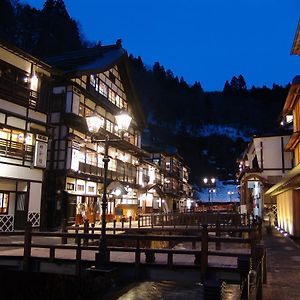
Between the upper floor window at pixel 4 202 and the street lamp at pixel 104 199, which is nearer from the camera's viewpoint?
the street lamp at pixel 104 199

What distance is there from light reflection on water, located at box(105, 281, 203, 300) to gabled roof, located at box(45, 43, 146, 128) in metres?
21.0

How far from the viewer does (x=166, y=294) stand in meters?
11.0

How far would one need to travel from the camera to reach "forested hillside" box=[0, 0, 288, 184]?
77.6 metres

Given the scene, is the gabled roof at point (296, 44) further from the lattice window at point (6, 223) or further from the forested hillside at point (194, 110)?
the forested hillside at point (194, 110)

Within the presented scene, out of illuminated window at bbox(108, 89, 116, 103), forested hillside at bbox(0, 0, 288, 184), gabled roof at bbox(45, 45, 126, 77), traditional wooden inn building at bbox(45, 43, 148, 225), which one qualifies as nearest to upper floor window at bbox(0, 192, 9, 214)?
traditional wooden inn building at bbox(45, 43, 148, 225)

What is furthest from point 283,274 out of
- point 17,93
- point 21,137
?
point 17,93

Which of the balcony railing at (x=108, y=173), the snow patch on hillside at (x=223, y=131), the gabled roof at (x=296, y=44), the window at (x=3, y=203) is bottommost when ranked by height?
the window at (x=3, y=203)

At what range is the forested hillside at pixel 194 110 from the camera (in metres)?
77.6

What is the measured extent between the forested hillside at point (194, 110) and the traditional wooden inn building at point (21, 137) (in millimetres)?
49293

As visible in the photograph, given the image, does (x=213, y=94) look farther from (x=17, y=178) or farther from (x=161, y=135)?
(x=17, y=178)

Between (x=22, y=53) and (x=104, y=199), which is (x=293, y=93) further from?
(x=22, y=53)

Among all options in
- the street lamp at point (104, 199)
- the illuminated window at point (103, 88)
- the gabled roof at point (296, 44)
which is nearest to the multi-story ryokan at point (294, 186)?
the gabled roof at point (296, 44)

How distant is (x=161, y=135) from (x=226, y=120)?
4505cm

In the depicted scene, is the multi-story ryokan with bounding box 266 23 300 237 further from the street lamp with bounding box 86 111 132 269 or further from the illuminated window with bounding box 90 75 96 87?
the illuminated window with bounding box 90 75 96 87
